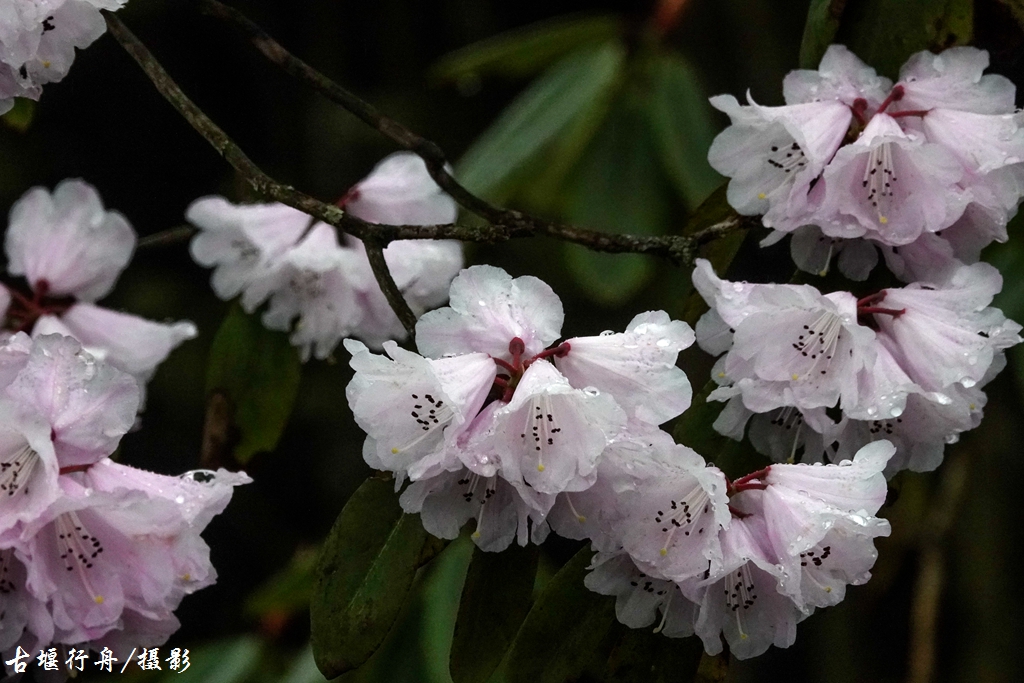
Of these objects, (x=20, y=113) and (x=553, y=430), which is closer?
(x=553, y=430)

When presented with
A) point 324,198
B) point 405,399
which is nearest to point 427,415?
point 405,399

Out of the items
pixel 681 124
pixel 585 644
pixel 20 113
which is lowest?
pixel 681 124

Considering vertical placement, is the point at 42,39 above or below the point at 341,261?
above

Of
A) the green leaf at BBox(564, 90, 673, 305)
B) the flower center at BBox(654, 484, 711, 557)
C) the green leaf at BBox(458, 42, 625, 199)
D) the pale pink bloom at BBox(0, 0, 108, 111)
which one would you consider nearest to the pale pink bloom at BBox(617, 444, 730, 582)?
the flower center at BBox(654, 484, 711, 557)

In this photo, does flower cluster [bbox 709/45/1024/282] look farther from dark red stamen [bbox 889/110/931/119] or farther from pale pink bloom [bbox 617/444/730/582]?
pale pink bloom [bbox 617/444/730/582]

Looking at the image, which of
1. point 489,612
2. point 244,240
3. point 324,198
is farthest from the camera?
point 324,198

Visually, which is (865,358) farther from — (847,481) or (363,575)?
(363,575)

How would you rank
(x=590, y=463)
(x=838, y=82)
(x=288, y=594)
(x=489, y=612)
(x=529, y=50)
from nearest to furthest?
(x=590, y=463) < (x=489, y=612) < (x=838, y=82) < (x=288, y=594) < (x=529, y=50)
